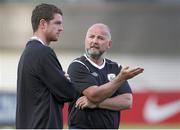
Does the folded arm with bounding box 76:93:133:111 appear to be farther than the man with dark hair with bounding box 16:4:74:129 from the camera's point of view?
Yes

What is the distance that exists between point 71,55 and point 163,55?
2.82 m

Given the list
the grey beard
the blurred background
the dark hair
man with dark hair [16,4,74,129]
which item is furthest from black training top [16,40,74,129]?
the blurred background

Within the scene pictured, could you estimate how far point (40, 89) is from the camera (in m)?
5.53

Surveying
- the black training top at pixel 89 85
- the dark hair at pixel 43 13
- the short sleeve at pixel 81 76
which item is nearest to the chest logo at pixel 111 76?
the black training top at pixel 89 85

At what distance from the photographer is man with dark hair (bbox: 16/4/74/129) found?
552cm

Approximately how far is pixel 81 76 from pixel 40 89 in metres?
0.93

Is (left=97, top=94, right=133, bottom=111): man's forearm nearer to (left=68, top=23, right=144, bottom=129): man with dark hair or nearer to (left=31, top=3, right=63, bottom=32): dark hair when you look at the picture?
(left=68, top=23, right=144, bottom=129): man with dark hair

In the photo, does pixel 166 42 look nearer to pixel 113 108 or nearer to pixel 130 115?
pixel 130 115

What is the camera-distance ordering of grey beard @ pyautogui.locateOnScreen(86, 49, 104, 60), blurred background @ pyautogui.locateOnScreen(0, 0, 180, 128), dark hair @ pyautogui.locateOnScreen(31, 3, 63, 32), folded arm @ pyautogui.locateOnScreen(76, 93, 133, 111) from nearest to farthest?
1. dark hair @ pyautogui.locateOnScreen(31, 3, 63, 32)
2. folded arm @ pyautogui.locateOnScreen(76, 93, 133, 111)
3. grey beard @ pyautogui.locateOnScreen(86, 49, 104, 60)
4. blurred background @ pyautogui.locateOnScreen(0, 0, 180, 128)

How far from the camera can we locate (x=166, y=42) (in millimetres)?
22062

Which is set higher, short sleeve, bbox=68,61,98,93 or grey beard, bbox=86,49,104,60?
grey beard, bbox=86,49,104,60

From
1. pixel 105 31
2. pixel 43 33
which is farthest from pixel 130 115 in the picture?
pixel 43 33

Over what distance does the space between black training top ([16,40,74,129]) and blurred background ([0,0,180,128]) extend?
1501cm

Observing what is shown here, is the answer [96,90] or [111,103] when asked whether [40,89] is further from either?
[111,103]
